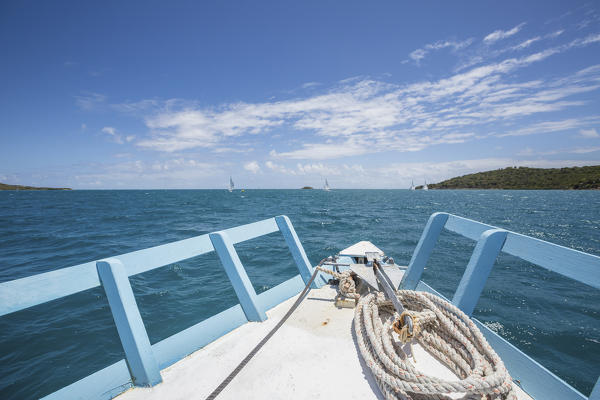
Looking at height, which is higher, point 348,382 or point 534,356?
point 348,382

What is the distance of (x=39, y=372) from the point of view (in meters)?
3.95

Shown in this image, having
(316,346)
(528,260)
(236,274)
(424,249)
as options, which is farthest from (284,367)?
(528,260)

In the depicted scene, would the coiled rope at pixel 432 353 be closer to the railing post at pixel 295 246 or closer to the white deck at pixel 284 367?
the white deck at pixel 284 367

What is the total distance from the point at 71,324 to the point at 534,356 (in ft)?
30.2

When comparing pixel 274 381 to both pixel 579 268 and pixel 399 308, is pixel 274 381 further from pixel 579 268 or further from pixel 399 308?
pixel 579 268

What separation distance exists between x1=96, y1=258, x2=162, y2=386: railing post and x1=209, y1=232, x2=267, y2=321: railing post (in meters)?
0.88

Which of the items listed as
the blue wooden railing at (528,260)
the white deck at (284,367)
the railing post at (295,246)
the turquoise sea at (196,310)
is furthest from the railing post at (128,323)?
the blue wooden railing at (528,260)

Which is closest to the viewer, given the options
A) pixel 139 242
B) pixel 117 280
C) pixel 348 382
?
pixel 117 280

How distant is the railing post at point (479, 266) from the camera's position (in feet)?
7.04

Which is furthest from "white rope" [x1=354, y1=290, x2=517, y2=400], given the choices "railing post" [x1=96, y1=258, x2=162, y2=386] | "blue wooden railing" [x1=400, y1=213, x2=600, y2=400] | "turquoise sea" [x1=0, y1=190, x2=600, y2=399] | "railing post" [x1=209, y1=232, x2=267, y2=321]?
"railing post" [x1=96, y1=258, x2=162, y2=386]

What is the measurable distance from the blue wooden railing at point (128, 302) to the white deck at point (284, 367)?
0.33 ft

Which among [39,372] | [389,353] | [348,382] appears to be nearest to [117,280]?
[348,382]

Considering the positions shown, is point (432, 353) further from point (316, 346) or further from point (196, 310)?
point (196, 310)

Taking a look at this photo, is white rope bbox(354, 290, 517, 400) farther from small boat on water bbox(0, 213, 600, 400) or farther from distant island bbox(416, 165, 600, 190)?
distant island bbox(416, 165, 600, 190)
